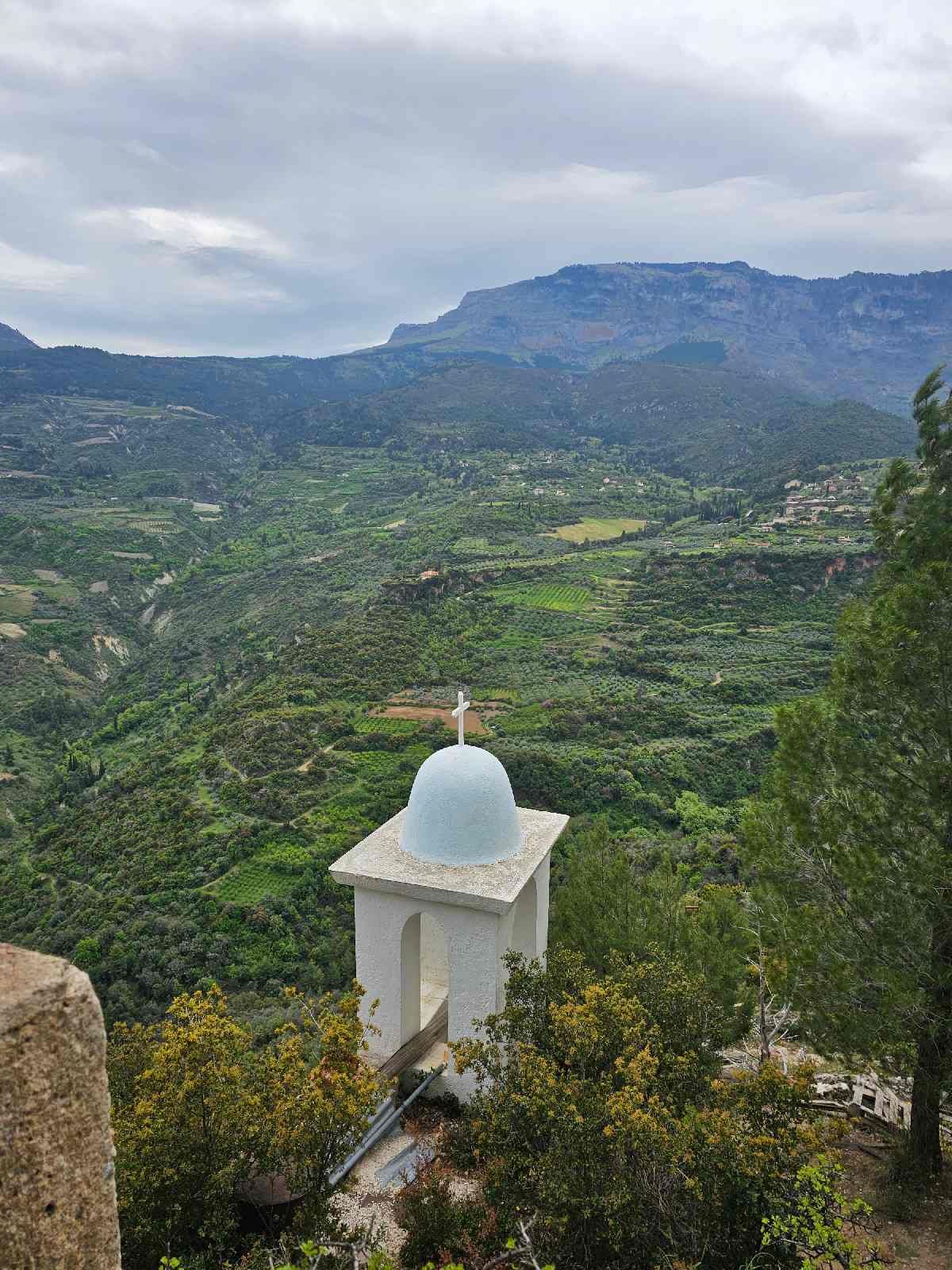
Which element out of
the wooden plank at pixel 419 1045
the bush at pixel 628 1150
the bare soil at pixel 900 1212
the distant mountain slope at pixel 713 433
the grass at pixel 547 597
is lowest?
the grass at pixel 547 597

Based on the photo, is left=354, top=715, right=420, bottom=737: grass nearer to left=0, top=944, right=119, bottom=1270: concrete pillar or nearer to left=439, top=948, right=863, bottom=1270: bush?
left=439, top=948, right=863, bottom=1270: bush

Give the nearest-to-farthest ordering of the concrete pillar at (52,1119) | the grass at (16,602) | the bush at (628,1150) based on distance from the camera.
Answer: the concrete pillar at (52,1119) → the bush at (628,1150) → the grass at (16,602)

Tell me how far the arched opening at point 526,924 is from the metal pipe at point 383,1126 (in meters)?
1.96

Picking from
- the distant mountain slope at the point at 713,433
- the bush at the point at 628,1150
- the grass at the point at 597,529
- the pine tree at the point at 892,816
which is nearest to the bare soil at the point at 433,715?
the pine tree at the point at 892,816

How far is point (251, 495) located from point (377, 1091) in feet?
467

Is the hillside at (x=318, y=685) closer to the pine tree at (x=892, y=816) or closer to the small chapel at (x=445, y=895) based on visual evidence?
the small chapel at (x=445, y=895)

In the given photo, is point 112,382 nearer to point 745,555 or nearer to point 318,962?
point 745,555

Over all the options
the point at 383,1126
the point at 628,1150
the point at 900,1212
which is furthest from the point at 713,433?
the point at 628,1150

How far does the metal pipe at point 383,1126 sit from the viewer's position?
740cm

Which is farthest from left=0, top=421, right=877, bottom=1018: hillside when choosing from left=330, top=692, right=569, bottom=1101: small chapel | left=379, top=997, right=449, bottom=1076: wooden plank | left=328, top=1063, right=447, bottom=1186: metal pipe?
left=328, top=1063, right=447, bottom=1186: metal pipe

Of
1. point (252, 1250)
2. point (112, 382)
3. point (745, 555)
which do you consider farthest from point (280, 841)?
point (112, 382)

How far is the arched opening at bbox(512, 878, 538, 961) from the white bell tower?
0.92 m

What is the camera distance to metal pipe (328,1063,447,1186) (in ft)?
24.3

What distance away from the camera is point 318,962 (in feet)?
88.0
